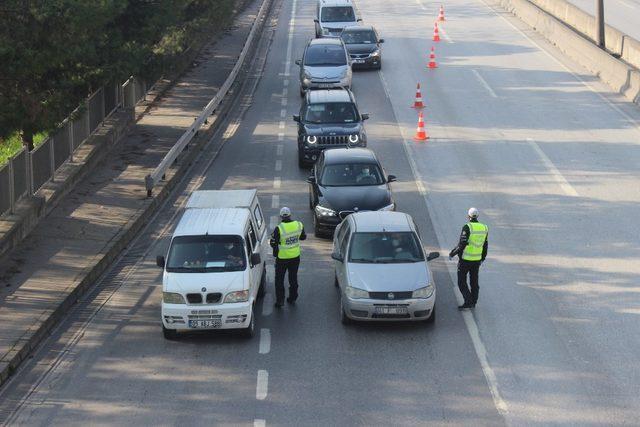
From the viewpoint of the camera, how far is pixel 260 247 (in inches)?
755

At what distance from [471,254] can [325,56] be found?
20.7m

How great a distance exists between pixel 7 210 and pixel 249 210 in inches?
230

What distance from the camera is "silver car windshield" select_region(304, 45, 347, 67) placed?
37.8m

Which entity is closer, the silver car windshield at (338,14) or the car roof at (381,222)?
the car roof at (381,222)

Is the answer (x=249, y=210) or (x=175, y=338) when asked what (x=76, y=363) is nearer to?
(x=175, y=338)

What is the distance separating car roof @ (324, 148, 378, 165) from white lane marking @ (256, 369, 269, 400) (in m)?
8.82

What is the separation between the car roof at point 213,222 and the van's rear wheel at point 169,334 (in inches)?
60.1

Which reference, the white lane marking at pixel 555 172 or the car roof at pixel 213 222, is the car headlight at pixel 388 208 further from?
the white lane marking at pixel 555 172

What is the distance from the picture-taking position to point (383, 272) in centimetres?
1781

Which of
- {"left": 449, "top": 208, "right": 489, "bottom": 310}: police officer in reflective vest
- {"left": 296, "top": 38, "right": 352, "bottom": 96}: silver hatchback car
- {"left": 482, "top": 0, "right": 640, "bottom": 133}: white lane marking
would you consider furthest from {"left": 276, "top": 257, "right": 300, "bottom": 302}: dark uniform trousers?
{"left": 296, "top": 38, "right": 352, "bottom": 96}: silver hatchback car

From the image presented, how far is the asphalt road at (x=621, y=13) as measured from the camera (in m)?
53.6

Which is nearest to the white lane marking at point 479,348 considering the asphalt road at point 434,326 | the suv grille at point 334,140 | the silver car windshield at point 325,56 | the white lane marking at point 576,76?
the asphalt road at point 434,326

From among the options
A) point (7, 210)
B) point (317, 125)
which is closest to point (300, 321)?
point (7, 210)

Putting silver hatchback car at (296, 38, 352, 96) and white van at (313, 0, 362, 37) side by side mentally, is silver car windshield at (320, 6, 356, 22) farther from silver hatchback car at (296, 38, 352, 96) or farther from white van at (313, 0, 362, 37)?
silver hatchback car at (296, 38, 352, 96)
